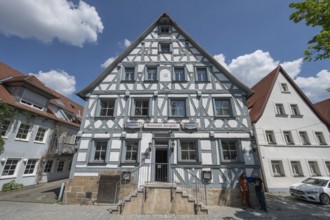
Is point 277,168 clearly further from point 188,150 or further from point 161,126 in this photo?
point 161,126

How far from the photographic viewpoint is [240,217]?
21.9ft

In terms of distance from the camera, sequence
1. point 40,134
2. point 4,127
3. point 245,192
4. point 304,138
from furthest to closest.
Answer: point 40,134 < point 304,138 < point 4,127 < point 245,192

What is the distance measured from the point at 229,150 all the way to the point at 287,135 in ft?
25.5

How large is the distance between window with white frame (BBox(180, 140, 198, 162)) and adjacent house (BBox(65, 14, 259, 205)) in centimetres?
6

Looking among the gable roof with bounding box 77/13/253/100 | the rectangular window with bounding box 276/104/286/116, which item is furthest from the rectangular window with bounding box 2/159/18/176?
the rectangular window with bounding box 276/104/286/116

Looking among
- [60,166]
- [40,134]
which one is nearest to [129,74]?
[40,134]

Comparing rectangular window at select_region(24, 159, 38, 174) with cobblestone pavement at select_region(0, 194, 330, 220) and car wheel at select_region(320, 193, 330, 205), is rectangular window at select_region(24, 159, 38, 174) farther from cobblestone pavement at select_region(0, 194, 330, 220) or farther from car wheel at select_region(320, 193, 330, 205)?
car wheel at select_region(320, 193, 330, 205)

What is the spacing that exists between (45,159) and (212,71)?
16968 millimetres

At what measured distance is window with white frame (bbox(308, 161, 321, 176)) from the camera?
1236 cm

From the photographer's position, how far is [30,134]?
13.1m

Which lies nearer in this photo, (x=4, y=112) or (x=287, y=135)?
(x=4, y=112)

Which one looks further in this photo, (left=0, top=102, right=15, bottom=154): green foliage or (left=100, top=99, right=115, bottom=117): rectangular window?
(left=0, top=102, right=15, bottom=154): green foliage

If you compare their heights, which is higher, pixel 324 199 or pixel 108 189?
pixel 108 189

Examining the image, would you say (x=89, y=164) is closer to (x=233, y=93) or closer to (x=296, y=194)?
(x=233, y=93)
